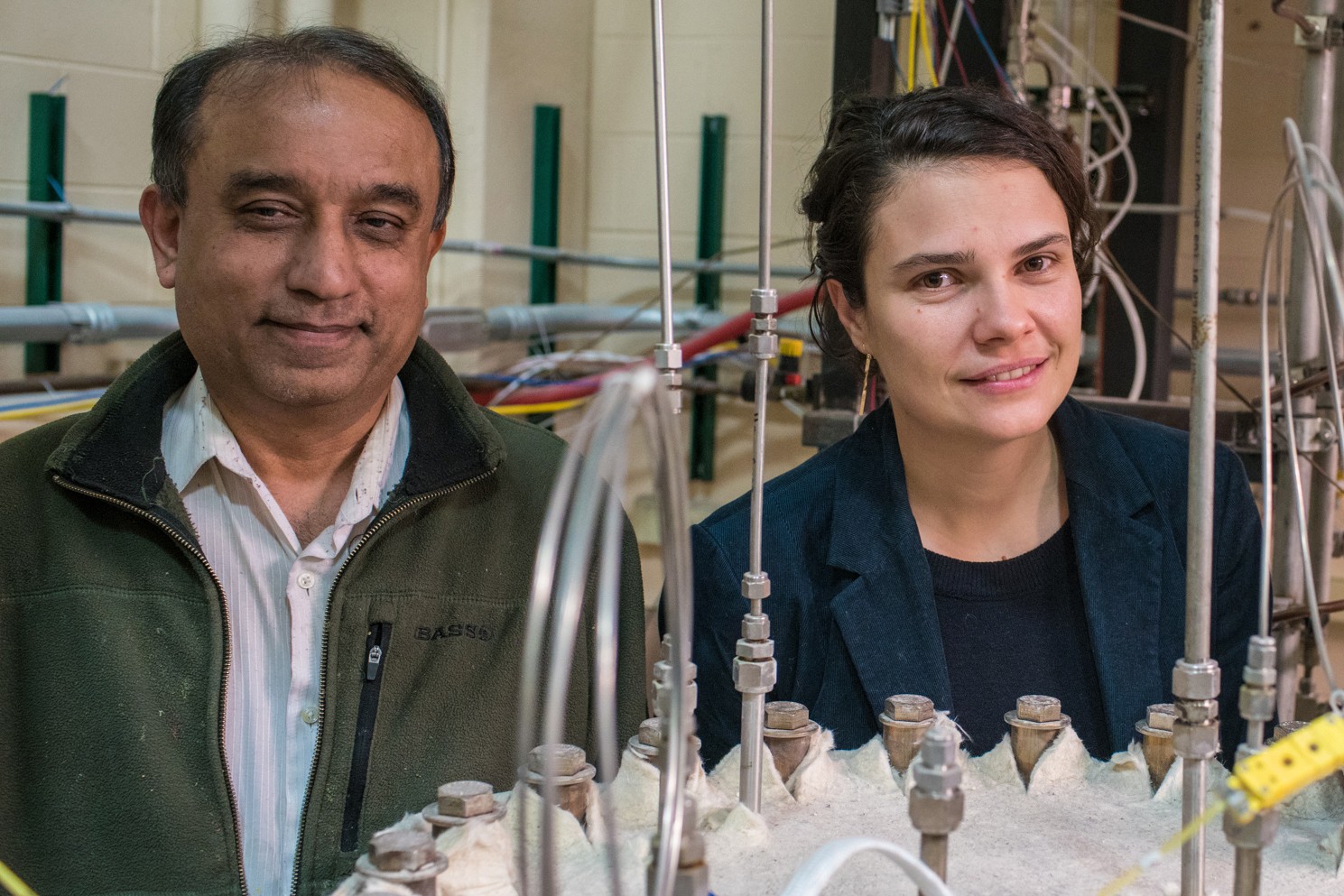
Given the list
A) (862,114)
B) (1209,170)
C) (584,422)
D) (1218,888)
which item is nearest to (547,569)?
(584,422)

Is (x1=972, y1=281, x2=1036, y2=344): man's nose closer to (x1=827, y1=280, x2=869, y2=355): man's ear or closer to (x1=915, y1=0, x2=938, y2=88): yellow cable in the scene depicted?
(x1=827, y1=280, x2=869, y2=355): man's ear

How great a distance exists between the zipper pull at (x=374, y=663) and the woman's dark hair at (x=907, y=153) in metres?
0.57

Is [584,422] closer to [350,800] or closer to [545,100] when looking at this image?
[350,800]

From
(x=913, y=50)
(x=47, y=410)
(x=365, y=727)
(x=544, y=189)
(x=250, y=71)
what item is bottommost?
(x=365, y=727)

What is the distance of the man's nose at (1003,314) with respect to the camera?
1.15 m

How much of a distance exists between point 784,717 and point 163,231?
731 millimetres

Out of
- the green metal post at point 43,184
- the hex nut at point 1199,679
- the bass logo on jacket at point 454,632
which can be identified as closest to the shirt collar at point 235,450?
the bass logo on jacket at point 454,632

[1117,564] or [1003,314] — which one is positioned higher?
[1003,314]

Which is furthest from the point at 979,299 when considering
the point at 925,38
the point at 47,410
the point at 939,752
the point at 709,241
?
the point at 709,241

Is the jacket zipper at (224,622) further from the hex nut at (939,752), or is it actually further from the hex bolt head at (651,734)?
the hex nut at (939,752)

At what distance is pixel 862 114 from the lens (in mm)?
1375

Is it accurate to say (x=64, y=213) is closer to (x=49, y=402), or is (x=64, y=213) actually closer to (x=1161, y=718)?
(x=49, y=402)

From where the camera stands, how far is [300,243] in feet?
3.73

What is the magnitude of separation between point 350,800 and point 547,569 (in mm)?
758
